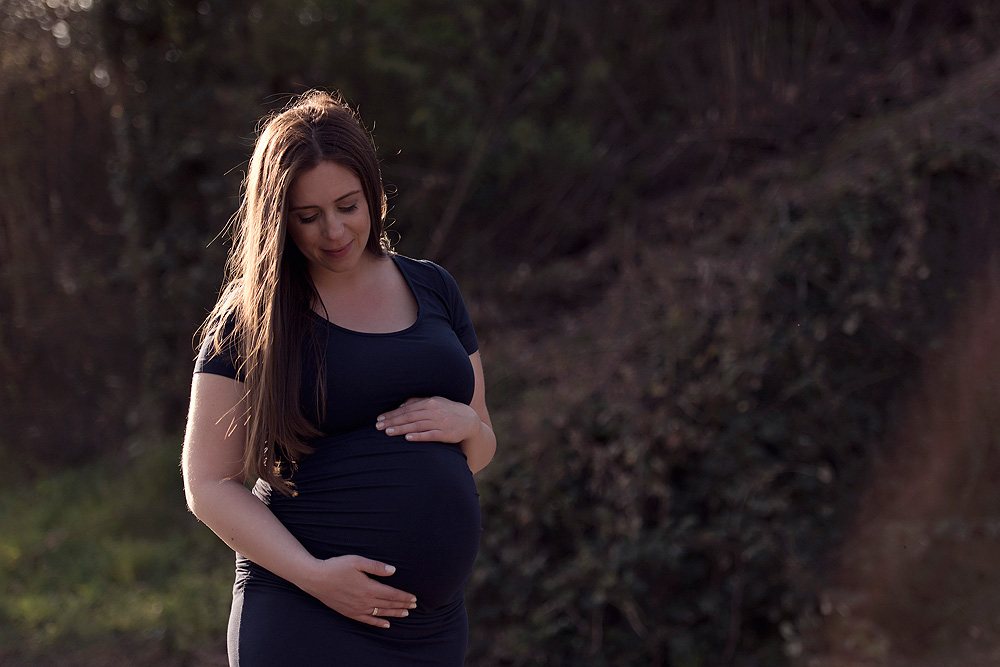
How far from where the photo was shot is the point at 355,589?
72.4 inches

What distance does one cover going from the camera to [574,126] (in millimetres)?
6688

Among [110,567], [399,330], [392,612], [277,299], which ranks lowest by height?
[110,567]

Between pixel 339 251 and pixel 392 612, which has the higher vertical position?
pixel 339 251

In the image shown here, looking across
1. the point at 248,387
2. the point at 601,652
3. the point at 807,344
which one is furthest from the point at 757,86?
the point at 248,387

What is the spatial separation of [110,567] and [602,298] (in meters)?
3.58

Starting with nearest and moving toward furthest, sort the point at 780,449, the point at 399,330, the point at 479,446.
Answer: the point at 399,330 → the point at 479,446 → the point at 780,449

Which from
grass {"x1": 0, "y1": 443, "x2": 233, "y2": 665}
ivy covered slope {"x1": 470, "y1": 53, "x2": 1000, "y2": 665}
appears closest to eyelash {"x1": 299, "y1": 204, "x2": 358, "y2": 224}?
ivy covered slope {"x1": 470, "y1": 53, "x2": 1000, "y2": 665}

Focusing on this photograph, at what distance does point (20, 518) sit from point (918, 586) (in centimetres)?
560

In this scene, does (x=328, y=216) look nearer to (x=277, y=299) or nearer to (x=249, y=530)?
(x=277, y=299)

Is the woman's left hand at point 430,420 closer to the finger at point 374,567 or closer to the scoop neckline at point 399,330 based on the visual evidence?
the scoop neckline at point 399,330

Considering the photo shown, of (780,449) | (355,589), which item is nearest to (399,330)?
(355,589)

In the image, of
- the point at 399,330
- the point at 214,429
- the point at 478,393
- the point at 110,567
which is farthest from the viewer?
the point at 110,567

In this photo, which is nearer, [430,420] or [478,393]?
[430,420]

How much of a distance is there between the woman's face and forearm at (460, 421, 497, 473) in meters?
0.53
